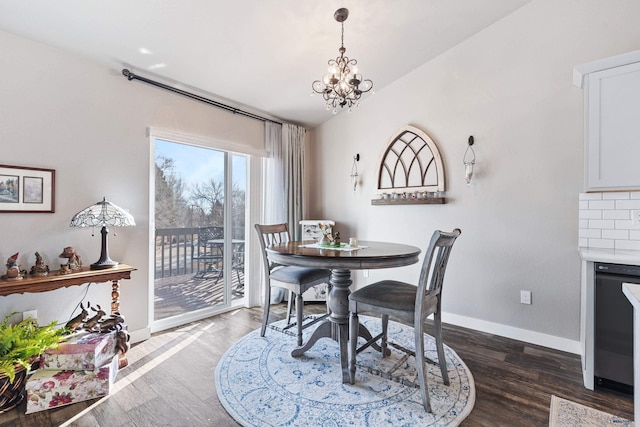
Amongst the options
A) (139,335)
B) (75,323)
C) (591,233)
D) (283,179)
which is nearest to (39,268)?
(75,323)

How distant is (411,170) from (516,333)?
187 cm

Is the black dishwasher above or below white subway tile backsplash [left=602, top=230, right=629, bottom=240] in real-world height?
below

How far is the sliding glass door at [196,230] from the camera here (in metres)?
3.08

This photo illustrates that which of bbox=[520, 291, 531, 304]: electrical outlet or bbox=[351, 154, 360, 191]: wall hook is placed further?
bbox=[351, 154, 360, 191]: wall hook

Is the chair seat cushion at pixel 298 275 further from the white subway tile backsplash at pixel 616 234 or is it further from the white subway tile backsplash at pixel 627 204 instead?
the white subway tile backsplash at pixel 627 204

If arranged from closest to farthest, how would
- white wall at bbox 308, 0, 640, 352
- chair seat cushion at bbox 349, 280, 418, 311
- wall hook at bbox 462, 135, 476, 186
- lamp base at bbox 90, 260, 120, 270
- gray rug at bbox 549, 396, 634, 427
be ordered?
gray rug at bbox 549, 396, 634, 427
chair seat cushion at bbox 349, 280, 418, 311
lamp base at bbox 90, 260, 120, 270
white wall at bbox 308, 0, 640, 352
wall hook at bbox 462, 135, 476, 186

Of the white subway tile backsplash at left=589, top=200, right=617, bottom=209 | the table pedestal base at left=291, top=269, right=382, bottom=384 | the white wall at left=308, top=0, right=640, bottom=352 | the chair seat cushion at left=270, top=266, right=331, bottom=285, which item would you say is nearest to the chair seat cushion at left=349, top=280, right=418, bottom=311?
the table pedestal base at left=291, top=269, right=382, bottom=384

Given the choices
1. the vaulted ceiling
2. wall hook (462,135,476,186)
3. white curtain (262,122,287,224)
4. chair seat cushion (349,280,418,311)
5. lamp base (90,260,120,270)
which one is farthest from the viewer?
white curtain (262,122,287,224)

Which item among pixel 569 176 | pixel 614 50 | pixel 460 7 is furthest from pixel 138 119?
pixel 614 50

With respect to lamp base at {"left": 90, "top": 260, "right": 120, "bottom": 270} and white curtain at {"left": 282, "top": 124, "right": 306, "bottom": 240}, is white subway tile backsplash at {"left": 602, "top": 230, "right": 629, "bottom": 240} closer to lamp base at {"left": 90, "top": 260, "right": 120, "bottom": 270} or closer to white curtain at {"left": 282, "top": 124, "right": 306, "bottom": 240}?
white curtain at {"left": 282, "top": 124, "right": 306, "bottom": 240}

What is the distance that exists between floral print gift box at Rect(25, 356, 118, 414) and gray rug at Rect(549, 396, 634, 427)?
8.66 feet

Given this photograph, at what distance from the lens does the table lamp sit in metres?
2.22

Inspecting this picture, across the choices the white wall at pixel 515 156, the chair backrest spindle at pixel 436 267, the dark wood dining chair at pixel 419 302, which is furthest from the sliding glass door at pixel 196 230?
the chair backrest spindle at pixel 436 267

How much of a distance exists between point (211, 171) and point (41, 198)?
1.51 metres
